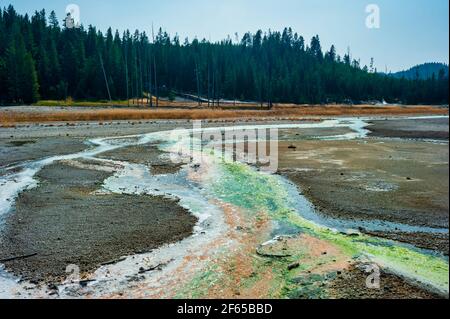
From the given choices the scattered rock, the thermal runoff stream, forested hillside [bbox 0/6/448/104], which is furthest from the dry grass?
the scattered rock

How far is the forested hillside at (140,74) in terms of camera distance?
104 m

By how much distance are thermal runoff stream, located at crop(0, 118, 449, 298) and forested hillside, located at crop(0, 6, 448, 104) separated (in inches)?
3196

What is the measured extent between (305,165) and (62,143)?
23205 millimetres

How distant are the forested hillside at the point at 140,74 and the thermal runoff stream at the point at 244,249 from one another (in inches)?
3196

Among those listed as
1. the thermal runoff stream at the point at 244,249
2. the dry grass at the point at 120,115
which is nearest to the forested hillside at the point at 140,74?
the dry grass at the point at 120,115

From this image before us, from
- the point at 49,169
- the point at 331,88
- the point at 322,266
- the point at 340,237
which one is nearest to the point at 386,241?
the point at 340,237

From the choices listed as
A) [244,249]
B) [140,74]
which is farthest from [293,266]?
[140,74]

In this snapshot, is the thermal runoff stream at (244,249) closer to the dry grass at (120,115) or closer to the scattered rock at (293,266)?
the scattered rock at (293,266)

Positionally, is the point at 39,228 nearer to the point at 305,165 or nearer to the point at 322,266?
the point at 322,266

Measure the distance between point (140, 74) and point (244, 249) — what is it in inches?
5014

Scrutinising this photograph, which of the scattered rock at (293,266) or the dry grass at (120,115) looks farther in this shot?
the dry grass at (120,115)

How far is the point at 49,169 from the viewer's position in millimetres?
24047

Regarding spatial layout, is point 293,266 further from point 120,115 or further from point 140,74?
point 140,74

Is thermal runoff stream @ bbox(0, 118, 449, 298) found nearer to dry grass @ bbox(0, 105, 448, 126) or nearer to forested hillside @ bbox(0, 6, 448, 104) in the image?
dry grass @ bbox(0, 105, 448, 126)
